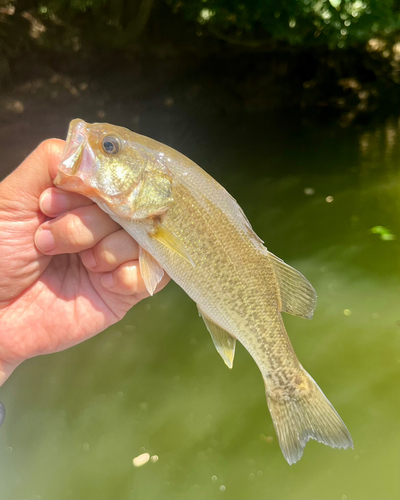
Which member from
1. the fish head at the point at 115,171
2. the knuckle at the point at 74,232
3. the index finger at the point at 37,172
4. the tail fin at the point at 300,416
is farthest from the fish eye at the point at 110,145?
the tail fin at the point at 300,416

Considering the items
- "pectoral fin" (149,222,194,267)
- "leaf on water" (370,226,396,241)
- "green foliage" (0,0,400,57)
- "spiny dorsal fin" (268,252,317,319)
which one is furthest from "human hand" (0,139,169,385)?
"green foliage" (0,0,400,57)

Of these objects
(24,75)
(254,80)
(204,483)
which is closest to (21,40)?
(24,75)

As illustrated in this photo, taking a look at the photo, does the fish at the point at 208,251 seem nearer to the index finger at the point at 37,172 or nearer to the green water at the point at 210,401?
the index finger at the point at 37,172

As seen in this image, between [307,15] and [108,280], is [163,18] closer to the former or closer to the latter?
[307,15]

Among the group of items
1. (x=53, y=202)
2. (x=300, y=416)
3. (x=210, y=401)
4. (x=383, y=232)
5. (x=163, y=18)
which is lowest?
(x=210, y=401)

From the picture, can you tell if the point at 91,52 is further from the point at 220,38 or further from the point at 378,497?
the point at 378,497

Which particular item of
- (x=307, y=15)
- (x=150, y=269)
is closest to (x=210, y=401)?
(x=150, y=269)
